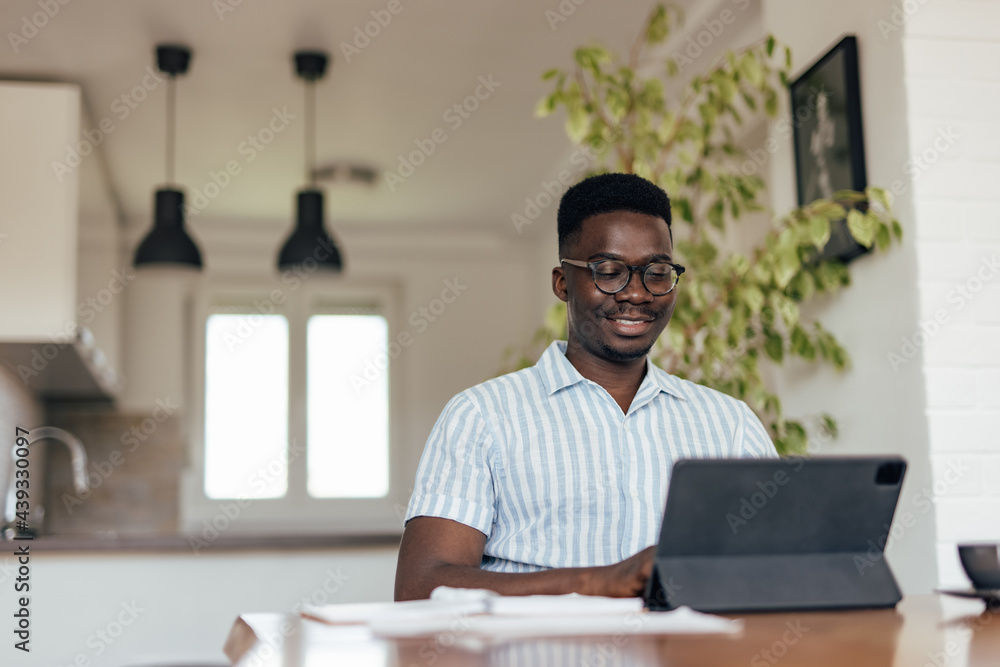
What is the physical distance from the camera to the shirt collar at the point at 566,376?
1.61m

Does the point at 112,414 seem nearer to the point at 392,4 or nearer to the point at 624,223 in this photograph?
the point at 392,4

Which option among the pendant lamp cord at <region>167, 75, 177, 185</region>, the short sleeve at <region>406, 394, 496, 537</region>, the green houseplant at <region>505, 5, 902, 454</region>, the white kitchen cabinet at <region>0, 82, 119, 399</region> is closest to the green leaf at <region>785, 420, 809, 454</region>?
the green houseplant at <region>505, 5, 902, 454</region>

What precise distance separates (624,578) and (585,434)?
17.6 inches

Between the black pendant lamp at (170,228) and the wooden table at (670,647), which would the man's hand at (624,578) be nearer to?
the wooden table at (670,647)

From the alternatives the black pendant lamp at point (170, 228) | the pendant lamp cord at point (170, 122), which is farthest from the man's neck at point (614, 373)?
the pendant lamp cord at point (170, 122)

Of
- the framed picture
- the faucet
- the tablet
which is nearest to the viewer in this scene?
the tablet

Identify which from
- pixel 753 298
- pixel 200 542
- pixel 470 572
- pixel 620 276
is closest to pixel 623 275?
pixel 620 276

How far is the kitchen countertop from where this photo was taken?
2.86 meters

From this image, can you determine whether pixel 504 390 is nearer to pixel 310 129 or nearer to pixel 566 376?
pixel 566 376

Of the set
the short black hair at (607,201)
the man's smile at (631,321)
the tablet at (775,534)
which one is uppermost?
the short black hair at (607,201)

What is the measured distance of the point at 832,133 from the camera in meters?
2.55

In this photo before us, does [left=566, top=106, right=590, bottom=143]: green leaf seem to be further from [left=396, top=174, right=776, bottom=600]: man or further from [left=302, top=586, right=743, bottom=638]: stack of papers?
[left=302, top=586, right=743, bottom=638]: stack of papers

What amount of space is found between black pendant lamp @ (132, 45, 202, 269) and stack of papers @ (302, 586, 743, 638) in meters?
2.99

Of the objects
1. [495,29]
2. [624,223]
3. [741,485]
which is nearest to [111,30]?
[495,29]
